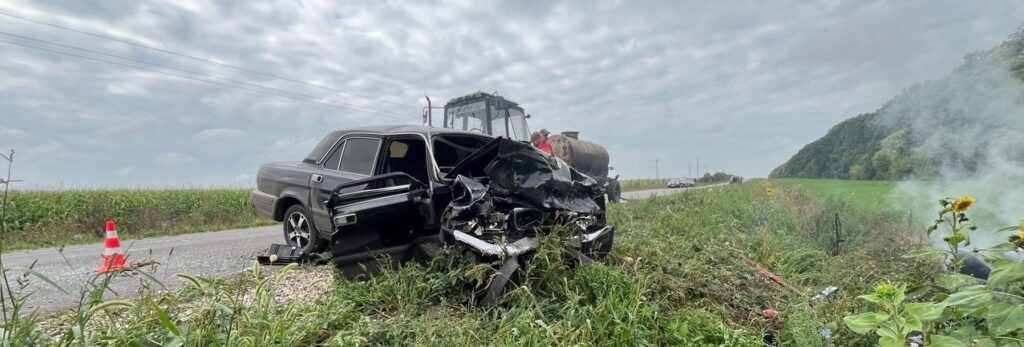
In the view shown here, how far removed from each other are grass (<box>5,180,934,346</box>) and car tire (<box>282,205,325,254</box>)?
1.55 m

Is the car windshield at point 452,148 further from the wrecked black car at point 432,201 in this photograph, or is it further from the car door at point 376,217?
the car door at point 376,217

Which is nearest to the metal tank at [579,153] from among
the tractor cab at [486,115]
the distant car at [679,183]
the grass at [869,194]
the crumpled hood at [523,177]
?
the tractor cab at [486,115]

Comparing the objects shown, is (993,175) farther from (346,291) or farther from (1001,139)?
(346,291)

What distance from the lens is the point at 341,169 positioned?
5336 millimetres

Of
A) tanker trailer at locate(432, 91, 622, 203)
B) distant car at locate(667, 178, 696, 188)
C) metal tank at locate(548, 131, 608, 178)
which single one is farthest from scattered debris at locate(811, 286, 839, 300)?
distant car at locate(667, 178, 696, 188)

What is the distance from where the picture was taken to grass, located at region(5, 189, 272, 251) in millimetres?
9109

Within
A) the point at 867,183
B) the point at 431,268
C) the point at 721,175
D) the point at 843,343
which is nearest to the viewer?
the point at 843,343

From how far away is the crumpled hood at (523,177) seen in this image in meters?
4.22

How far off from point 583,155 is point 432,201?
9.06 metres

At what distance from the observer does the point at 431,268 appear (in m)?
3.73

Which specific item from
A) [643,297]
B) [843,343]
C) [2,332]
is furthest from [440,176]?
[843,343]

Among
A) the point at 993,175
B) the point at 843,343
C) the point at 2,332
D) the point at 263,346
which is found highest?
the point at 993,175

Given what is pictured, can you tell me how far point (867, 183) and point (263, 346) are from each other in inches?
462

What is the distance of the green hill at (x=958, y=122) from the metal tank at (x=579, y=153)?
6.29m
